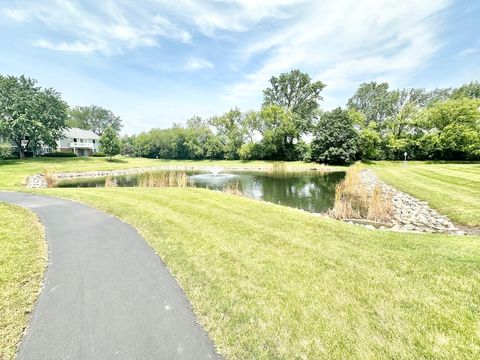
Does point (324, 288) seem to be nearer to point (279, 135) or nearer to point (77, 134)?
point (279, 135)

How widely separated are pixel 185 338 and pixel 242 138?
50.1m

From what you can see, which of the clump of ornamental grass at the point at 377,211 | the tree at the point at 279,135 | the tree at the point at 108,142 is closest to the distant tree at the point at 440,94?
the tree at the point at 279,135

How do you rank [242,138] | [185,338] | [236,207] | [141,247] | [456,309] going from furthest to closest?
1. [242,138]
2. [236,207]
3. [141,247]
4. [456,309]
5. [185,338]

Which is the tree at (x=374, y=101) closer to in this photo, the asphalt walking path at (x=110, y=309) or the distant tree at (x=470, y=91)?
the distant tree at (x=470, y=91)

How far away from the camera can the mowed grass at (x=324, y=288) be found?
2621mm

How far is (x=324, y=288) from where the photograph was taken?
12.0ft

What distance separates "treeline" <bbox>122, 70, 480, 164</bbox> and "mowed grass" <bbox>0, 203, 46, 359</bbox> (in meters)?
40.4

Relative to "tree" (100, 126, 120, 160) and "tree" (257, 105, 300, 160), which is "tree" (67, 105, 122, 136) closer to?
"tree" (100, 126, 120, 160)

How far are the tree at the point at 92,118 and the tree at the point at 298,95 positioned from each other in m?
55.9

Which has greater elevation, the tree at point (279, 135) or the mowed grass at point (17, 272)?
the tree at point (279, 135)

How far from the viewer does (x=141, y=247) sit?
5.23 meters

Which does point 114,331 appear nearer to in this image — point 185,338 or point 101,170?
point 185,338

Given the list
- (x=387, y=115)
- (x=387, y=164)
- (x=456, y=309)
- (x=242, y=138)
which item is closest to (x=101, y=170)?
(x=242, y=138)

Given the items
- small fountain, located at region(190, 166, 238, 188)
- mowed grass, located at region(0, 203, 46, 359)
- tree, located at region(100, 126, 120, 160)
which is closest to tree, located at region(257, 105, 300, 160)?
small fountain, located at region(190, 166, 238, 188)
